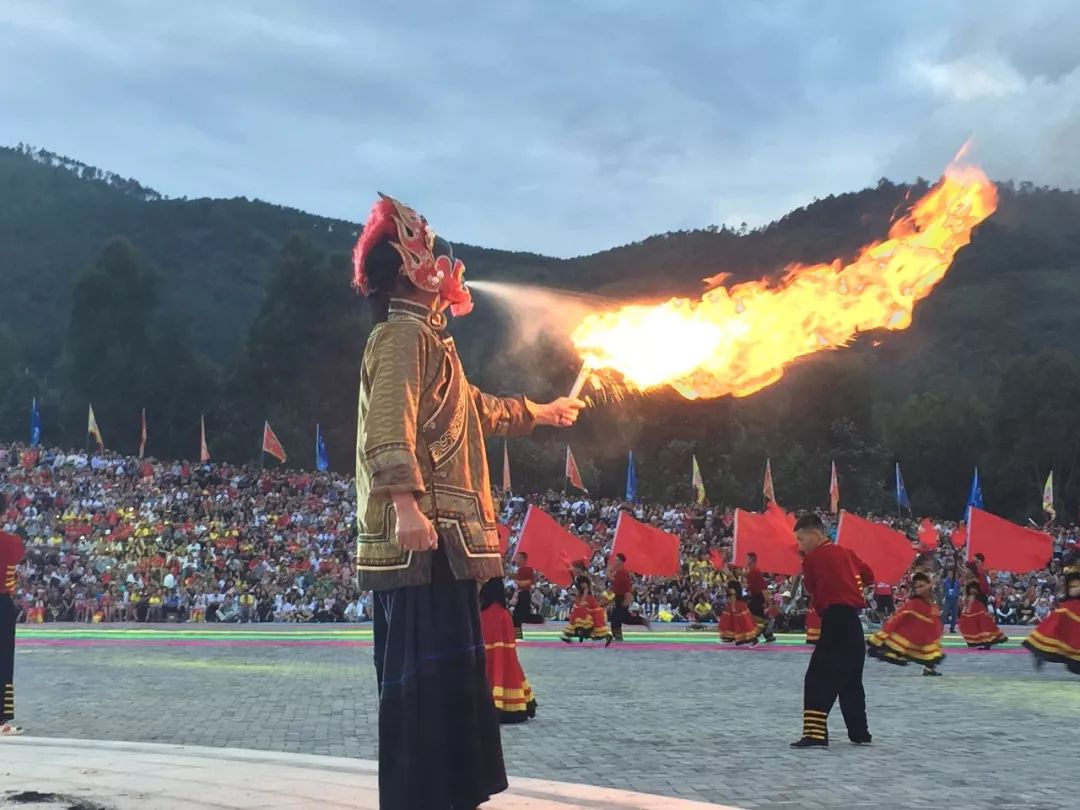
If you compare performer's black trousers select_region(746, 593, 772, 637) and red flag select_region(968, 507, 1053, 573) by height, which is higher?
red flag select_region(968, 507, 1053, 573)

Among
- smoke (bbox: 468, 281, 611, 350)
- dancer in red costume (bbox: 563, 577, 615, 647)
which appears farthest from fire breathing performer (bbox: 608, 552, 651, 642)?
smoke (bbox: 468, 281, 611, 350)

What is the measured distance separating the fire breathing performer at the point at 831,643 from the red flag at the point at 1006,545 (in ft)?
44.5

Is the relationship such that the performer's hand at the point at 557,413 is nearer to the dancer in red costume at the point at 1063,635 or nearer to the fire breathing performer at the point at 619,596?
the dancer in red costume at the point at 1063,635

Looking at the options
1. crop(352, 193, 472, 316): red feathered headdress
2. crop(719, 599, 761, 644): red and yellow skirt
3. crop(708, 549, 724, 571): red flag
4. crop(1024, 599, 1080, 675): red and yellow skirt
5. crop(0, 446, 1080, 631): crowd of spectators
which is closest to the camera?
crop(352, 193, 472, 316): red feathered headdress

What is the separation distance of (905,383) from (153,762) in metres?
79.8

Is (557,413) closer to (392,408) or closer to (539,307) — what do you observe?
(539,307)

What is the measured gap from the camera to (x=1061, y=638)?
12117mm

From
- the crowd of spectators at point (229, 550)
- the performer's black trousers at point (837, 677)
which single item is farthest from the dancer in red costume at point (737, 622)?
the performer's black trousers at point (837, 677)

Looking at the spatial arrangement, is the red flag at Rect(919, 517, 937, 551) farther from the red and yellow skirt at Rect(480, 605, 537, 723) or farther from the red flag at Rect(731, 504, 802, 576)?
the red and yellow skirt at Rect(480, 605, 537, 723)

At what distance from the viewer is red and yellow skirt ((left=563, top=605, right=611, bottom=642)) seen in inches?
759

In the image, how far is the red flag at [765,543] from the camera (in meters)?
22.0

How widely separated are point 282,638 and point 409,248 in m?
17.5

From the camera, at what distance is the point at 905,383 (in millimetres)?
80438

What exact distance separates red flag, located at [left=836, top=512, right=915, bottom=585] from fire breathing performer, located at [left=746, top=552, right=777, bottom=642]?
167cm
